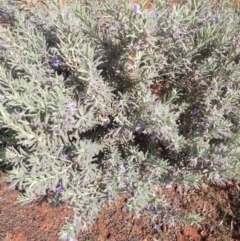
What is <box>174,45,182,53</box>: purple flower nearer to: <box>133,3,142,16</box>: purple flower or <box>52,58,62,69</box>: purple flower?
<box>133,3,142,16</box>: purple flower

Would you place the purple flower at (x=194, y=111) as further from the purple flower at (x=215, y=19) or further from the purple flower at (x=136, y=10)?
the purple flower at (x=136, y=10)

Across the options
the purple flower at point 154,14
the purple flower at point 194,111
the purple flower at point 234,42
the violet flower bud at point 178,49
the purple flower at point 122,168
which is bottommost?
the purple flower at point 122,168

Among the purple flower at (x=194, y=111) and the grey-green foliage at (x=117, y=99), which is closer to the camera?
the grey-green foliage at (x=117, y=99)

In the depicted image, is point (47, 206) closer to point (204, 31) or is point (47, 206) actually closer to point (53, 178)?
point (53, 178)

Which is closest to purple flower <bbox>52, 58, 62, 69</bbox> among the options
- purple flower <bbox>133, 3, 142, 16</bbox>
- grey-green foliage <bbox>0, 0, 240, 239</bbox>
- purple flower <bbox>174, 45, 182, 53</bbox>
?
grey-green foliage <bbox>0, 0, 240, 239</bbox>

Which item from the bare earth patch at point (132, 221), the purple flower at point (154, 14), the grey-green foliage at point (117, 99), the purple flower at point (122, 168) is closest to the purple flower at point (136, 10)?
the grey-green foliage at point (117, 99)

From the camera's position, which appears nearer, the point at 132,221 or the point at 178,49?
the point at 178,49

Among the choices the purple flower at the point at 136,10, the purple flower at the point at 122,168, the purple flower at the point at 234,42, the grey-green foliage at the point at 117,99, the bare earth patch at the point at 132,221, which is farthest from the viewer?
the bare earth patch at the point at 132,221

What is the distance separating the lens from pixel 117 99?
2203 millimetres

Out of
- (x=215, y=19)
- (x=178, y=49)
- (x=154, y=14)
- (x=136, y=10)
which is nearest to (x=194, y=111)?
(x=178, y=49)

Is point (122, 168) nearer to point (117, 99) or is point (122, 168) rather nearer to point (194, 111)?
point (117, 99)

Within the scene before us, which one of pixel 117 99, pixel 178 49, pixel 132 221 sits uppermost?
pixel 178 49

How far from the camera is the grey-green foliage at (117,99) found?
1.79 metres

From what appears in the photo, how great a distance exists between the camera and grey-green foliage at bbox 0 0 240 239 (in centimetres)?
179
